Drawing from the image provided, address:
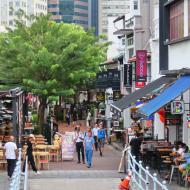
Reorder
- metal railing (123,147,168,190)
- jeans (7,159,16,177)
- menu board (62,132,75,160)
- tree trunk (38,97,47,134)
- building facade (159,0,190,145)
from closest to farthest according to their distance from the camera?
metal railing (123,147,168,190) < jeans (7,159,16,177) < building facade (159,0,190,145) < menu board (62,132,75,160) < tree trunk (38,97,47,134)

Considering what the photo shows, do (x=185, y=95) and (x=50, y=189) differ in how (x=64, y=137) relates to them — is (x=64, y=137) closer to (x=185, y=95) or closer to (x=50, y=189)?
(x=185, y=95)

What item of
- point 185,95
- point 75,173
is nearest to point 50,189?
point 75,173

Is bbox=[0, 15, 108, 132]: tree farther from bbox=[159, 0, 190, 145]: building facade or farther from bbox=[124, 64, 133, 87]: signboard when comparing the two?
bbox=[159, 0, 190, 145]: building facade

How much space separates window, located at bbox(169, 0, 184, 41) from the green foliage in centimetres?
1051

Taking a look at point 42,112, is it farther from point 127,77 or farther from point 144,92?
point 144,92

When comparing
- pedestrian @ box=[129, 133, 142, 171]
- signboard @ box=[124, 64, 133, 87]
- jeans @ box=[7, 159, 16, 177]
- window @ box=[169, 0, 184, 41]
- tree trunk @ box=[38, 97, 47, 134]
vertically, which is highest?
window @ box=[169, 0, 184, 41]

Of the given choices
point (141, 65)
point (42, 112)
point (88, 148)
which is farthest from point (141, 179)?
point (42, 112)

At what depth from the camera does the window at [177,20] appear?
26.3 m

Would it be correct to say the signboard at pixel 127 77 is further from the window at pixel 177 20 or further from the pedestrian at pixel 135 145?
the pedestrian at pixel 135 145

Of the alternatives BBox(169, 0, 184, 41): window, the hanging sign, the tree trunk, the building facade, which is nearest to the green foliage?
the tree trunk

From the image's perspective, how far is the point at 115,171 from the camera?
25.2 meters

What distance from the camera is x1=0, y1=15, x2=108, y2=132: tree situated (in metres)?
37.5

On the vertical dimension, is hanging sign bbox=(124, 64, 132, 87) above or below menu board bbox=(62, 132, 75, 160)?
above

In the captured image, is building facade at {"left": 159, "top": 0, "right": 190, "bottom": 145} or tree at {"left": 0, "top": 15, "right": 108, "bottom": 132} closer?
building facade at {"left": 159, "top": 0, "right": 190, "bottom": 145}
